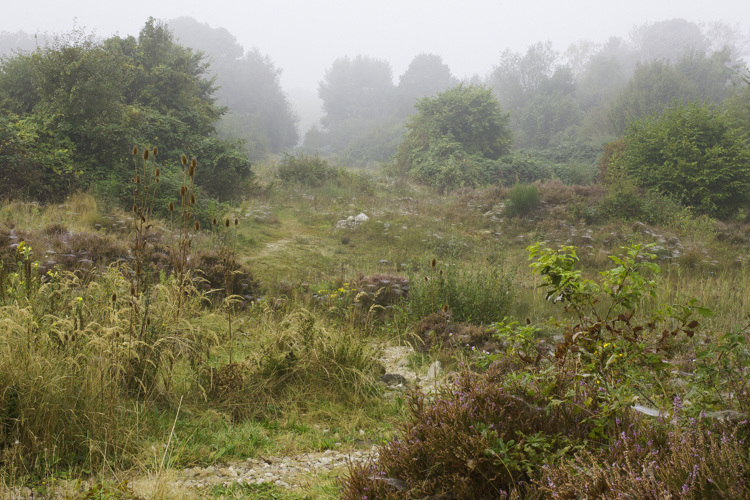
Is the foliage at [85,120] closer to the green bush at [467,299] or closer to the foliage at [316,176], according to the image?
the foliage at [316,176]

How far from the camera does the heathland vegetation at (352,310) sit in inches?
69.7

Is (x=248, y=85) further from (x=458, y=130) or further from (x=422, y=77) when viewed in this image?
(x=458, y=130)

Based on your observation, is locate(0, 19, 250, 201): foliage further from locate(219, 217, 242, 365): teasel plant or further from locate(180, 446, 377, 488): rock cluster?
locate(180, 446, 377, 488): rock cluster

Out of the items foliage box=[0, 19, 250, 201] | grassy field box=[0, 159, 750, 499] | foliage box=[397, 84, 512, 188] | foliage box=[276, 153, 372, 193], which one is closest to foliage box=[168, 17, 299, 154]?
foliage box=[397, 84, 512, 188]

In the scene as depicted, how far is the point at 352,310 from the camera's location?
487cm

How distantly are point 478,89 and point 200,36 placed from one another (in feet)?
123

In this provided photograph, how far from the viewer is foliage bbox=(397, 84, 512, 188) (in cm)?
2103

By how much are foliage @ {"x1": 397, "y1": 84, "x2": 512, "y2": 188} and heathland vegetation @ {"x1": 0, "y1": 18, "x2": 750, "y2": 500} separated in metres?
1.26

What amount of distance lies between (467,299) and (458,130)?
19.4m

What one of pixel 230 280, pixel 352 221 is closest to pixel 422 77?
pixel 352 221

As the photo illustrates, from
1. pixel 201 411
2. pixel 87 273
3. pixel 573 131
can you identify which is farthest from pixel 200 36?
pixel 201 411

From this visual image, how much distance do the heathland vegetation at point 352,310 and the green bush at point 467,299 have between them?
29mm

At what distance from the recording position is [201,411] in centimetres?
284

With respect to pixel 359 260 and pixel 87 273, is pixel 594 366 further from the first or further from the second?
pixel 359 260
